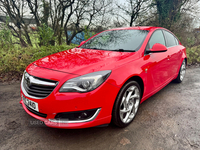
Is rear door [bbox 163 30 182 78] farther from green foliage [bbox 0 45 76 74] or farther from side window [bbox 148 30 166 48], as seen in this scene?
green foliage [bbox 0 45 76 74]

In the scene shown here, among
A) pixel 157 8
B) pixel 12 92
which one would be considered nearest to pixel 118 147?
pixel 12 92

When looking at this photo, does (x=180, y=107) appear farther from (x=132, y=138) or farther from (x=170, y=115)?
(x=132, y=138)

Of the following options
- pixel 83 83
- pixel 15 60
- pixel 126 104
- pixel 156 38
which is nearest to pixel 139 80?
pixel 126 104

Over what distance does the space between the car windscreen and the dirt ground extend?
119 cm

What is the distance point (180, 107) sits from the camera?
2721 millimetres

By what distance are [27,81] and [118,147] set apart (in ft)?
4.82

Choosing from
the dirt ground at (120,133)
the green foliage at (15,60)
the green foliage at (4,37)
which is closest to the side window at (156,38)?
the dirt ground at (120,133)

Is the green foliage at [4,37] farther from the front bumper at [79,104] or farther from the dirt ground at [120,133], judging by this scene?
the front bumper at [79,104]

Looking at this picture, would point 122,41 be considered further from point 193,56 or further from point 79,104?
point 193,56

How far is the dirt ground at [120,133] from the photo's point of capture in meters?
1.77

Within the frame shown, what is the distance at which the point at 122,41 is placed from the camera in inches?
104

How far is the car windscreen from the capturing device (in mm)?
2441

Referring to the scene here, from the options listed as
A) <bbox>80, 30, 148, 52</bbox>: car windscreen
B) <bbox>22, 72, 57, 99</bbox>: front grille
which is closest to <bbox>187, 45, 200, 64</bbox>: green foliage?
<bbox>80, 30, 148, 52</bbox>: car windscreen

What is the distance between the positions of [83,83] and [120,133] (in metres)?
0.94
